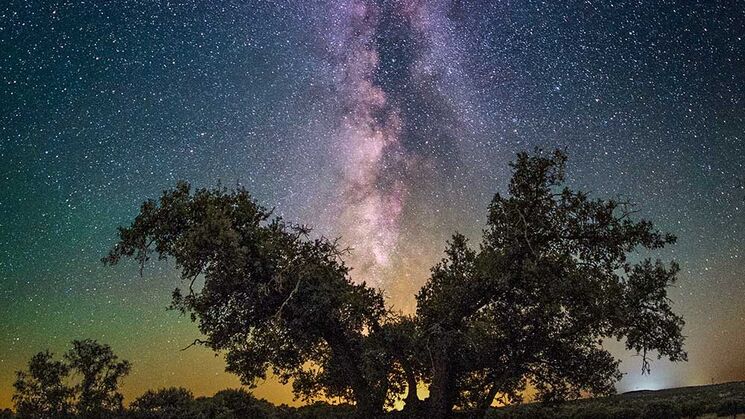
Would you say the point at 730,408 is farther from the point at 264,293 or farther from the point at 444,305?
the point at 264,293

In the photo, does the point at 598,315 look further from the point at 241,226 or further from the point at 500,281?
the point at 241,226

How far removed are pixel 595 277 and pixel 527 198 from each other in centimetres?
393

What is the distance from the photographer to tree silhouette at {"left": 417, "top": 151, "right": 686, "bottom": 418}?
65.1ft

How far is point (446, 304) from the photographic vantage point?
21297mm

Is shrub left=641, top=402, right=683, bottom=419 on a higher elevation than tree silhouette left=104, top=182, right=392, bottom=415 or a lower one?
lower

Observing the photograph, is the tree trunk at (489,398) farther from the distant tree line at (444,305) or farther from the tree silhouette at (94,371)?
the tree silhouette at (94,371)

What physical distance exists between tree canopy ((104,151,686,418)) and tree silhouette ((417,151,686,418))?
0.17 ft

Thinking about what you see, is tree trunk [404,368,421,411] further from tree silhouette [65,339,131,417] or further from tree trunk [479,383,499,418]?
tree silhouette [65,339,131,417]

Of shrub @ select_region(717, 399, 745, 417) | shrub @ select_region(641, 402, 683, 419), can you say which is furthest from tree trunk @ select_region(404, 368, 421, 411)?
shrub @ select_region(641, 402, 683, 419)

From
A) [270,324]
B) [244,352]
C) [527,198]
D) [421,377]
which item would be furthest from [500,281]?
[244,352]

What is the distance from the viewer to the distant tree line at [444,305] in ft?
64.4

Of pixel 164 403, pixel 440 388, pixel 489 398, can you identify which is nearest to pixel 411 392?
pixel 440 388

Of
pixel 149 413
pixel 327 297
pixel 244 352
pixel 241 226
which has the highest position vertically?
pixel 241 226

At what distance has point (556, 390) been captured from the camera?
22188 mm
